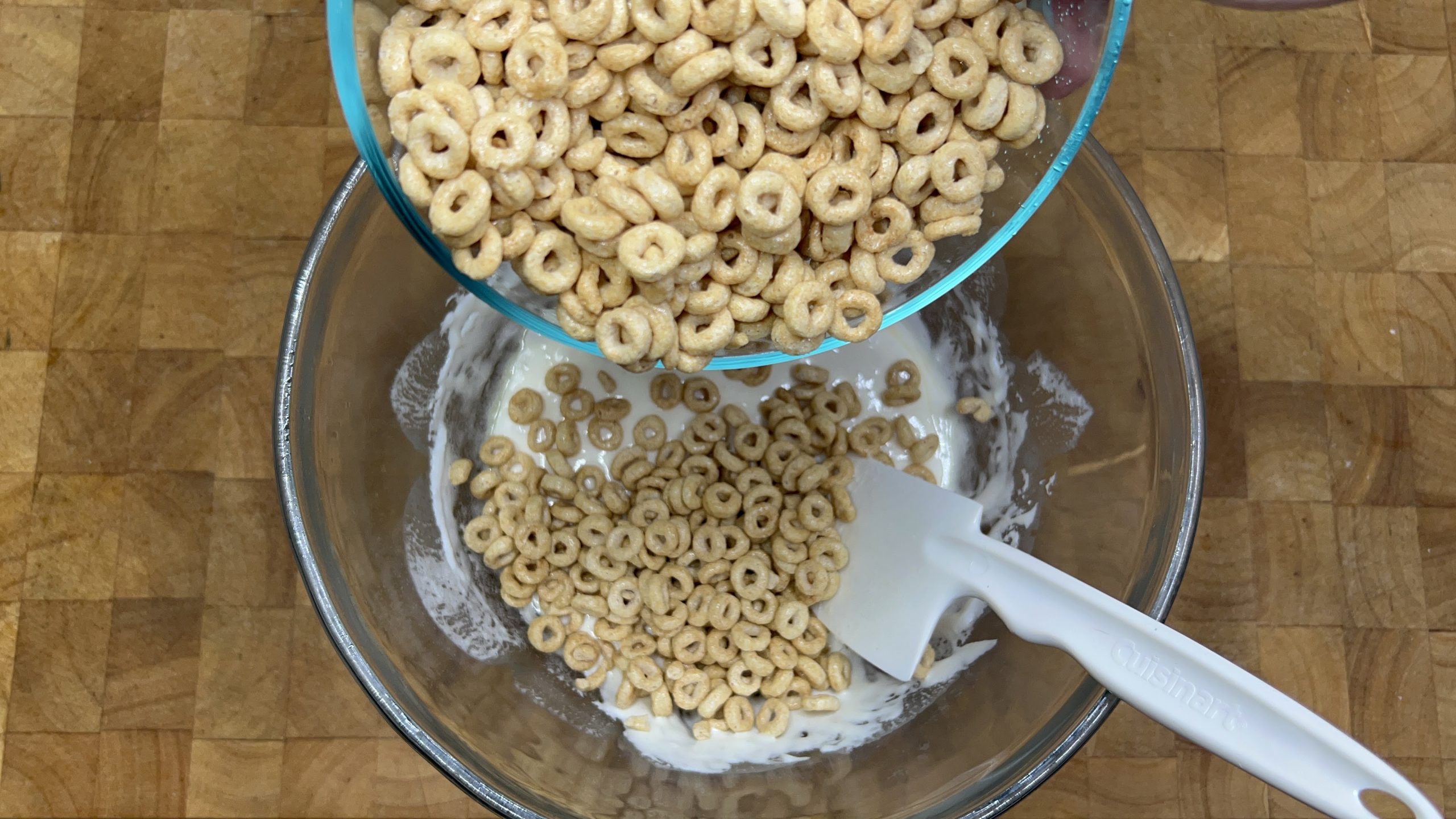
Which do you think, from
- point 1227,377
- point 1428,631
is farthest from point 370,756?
point 1428,631

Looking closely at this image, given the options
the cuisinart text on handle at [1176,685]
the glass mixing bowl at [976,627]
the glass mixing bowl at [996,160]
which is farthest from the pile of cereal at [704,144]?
the cuisinart text on handle at [1176,685]

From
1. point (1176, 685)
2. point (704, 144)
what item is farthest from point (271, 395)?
point (1176, 685)

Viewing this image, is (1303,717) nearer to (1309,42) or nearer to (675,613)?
(675,613)

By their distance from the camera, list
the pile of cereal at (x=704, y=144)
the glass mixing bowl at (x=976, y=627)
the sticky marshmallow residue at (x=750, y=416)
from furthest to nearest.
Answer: the sticky marshmallow residue at (x=750, y=416) → the glass mixing bowl at (x=976, y=627) → the pile of cereal at (x=704, y=144)

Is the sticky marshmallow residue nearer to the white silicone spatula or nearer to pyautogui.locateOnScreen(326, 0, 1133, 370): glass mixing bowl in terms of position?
the white silicone spatula

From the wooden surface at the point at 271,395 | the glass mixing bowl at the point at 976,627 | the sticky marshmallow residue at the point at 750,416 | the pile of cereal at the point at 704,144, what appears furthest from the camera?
the wooden surface at the point at 271,395

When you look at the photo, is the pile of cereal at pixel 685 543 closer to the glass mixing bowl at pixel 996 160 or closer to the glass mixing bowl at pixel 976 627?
the glass mixing bowl at pixel 976 627

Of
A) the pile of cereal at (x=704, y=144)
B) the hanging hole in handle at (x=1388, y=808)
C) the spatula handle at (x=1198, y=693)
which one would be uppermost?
the pile of cereal at (x=704, y=144)
